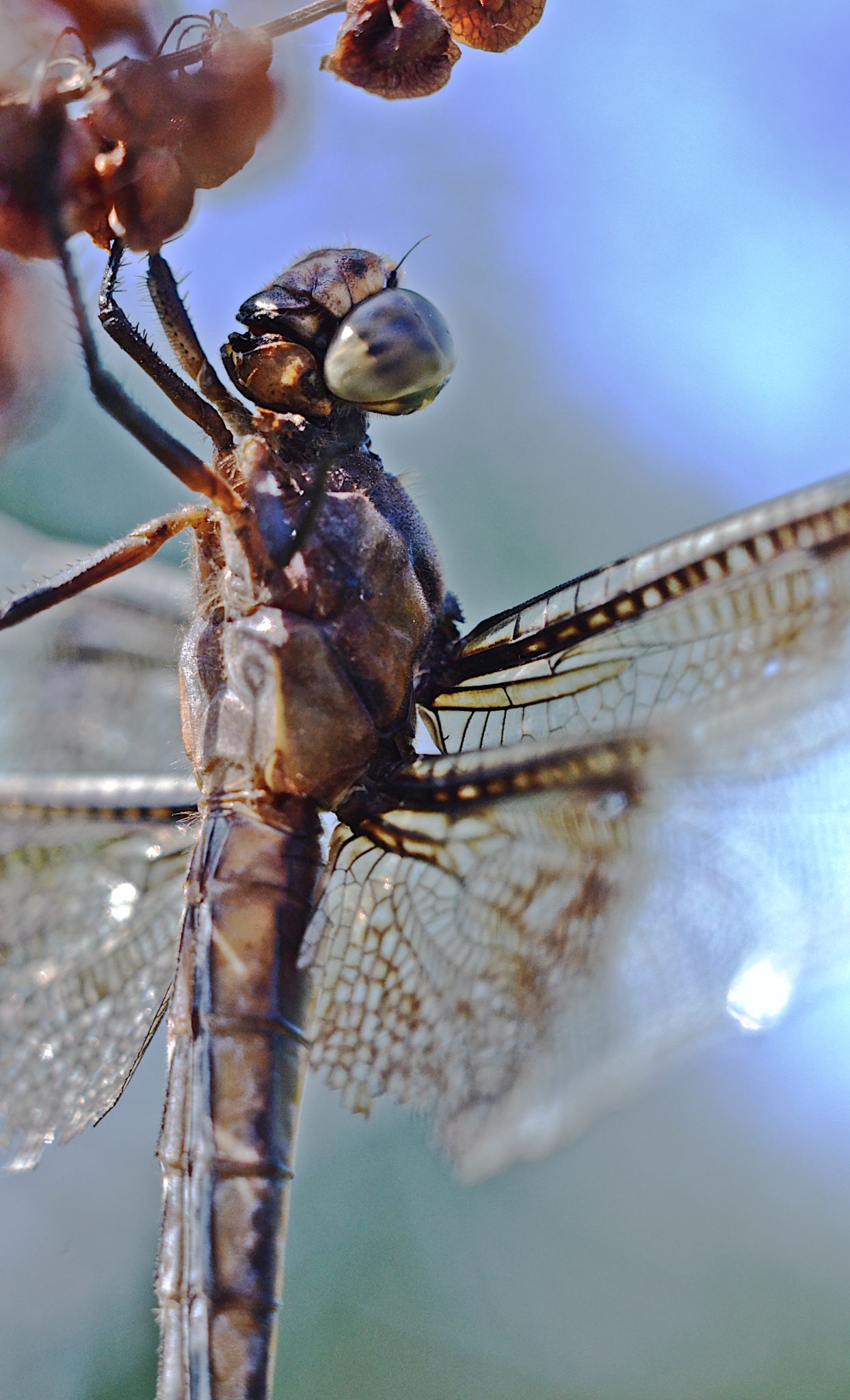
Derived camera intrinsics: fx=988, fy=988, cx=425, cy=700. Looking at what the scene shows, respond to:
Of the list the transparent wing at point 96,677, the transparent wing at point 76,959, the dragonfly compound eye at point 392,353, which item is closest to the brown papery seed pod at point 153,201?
the dragonfly compound eye at point 392,353

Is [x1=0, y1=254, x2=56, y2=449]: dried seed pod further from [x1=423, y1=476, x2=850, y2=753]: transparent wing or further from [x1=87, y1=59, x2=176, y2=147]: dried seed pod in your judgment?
[x1=423, y1=476, x2=850, y2=753]: transparent wing

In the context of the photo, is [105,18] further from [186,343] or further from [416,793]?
[416,793]

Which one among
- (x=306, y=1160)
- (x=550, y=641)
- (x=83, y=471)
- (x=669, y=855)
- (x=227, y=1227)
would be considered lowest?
(x=227, y=1227)

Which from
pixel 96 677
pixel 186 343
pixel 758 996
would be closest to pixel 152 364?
pixel 186 343

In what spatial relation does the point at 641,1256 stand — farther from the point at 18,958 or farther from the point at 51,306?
the point at 51,306

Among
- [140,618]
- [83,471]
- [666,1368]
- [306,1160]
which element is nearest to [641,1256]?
[666,1368]

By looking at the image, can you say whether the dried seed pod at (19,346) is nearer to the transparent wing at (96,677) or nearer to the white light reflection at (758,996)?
the white light reflection at (758,996)
